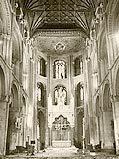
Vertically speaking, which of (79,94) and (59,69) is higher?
(59,69)

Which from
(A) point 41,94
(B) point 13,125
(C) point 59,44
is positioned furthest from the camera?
(A) point 41,94

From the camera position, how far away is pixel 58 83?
34.0m

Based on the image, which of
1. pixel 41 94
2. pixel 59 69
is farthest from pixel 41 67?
pixel 41 94

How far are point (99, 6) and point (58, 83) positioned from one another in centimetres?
1457

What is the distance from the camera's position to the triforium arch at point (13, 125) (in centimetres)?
1920

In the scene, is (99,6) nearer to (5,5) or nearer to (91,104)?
(5,5)

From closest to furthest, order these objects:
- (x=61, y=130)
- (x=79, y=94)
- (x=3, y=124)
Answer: (x=3, y=124) → (x=61, y=130) → (x=79, y=94)

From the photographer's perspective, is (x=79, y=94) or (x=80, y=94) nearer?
(x=80, y=94)

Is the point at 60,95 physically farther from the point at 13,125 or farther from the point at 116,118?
the point at 116,118

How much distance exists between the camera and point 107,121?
20828 mm

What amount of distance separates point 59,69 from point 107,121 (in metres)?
15.9

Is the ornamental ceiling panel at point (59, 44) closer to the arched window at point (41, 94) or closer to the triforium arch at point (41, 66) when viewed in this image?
the triforium arch at point (41, 66)

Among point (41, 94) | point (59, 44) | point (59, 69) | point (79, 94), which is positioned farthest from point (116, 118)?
point (59, 69)

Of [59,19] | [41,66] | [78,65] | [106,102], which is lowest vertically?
[106,102]
